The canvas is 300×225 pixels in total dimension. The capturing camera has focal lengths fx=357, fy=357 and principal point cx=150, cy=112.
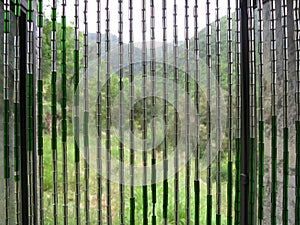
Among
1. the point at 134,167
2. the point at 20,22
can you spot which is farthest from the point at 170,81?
the point at 20,22

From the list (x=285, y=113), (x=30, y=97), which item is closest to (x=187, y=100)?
(x=285, y=113)

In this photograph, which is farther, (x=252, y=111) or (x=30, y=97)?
(x=252, y=111)

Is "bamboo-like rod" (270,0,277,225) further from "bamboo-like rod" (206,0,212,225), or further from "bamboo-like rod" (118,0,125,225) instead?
"bamboo-like rod" (118,0,125,225)

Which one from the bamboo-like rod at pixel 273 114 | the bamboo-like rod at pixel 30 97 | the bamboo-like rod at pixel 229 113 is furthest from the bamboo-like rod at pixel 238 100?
the bamboo-like rod at pixel 30 97

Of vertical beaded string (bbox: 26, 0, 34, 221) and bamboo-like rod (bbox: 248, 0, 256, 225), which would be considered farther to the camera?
bamboo-like rod (bbox: 248, 0, 256, 225)

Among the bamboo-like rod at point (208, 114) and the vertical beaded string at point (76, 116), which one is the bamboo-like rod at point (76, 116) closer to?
the vertical beaded string at point (76, 116)

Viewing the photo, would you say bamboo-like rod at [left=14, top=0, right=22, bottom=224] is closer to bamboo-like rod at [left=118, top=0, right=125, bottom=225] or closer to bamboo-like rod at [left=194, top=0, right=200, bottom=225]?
bamboo-like rod at [left=118, top=0, right=125, bottom=225]

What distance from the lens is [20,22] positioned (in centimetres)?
153

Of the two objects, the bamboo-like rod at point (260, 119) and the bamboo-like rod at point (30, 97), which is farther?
the bamboo-like rod at point (260, 119)

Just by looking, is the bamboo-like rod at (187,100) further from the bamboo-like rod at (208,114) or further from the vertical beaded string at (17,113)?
the vertical beaded string at (17,113)

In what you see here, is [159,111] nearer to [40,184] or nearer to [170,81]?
[170,81]

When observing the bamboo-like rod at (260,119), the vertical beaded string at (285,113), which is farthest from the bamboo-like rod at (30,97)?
the vertical beaded string at (285,113)

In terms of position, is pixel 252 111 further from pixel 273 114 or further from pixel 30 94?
pixel 30 94

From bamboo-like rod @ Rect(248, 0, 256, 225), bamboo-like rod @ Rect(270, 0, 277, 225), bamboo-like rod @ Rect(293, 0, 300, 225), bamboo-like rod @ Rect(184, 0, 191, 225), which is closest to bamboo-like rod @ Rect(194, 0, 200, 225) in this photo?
bamboo-like rod @ Rect(184, 0, 191, 225)
